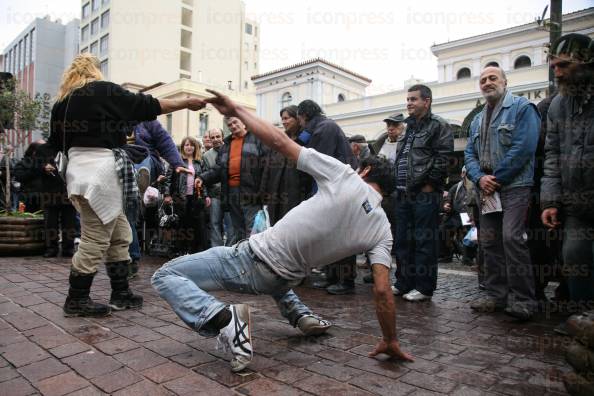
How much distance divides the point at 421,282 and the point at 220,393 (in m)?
2.94

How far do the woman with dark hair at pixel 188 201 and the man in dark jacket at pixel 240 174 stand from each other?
107cm

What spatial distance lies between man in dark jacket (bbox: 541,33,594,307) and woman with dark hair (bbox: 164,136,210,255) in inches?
201

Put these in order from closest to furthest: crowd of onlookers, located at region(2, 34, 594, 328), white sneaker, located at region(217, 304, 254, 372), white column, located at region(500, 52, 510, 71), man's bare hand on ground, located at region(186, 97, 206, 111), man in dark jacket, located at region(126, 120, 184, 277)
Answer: white sneaker, located at region(217, 304, 254, 372), man's bare hand on ground, located at region(186, 97, 206, 111), crowd of onlookers, located at region(2, 34, 594, 328), man in dark jacket, located at region(126, 120, 184, 277), white column, located at region(500, 52, 510, 71)

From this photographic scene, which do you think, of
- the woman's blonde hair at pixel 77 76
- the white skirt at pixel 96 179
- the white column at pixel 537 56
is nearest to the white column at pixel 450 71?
the white column at pixel 537 56

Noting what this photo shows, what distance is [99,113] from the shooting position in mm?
3570

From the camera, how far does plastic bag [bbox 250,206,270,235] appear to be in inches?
209

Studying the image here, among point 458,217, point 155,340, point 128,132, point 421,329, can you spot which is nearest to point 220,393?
point 155,340

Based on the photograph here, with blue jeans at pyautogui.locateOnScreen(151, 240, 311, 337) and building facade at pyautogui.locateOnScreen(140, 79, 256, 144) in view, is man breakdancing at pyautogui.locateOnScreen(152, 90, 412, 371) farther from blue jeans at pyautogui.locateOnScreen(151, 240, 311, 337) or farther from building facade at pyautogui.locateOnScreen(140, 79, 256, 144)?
building facade at pyautogui.locateOnScreen(140, 79, 256, 144)

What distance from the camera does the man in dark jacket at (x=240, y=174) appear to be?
5793mm

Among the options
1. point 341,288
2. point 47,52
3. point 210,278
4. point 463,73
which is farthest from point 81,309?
point 47,52

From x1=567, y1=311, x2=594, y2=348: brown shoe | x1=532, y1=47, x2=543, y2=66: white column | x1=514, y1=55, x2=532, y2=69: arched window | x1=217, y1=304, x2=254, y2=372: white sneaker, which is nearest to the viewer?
x1=567, y1=311, x2=594, y2=348: brown shoe

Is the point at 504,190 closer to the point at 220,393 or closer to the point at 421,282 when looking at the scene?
the point at 421,282

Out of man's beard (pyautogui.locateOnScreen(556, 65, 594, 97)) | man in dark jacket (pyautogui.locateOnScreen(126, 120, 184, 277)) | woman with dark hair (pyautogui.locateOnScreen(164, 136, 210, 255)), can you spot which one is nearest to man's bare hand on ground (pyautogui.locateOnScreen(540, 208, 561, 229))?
man's beard (pyautogui.locateOnScreen(556, 65, 594, 97))

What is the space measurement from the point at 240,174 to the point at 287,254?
10.9 ft
